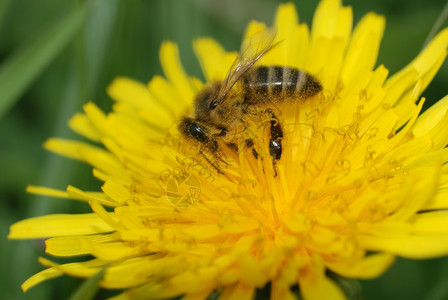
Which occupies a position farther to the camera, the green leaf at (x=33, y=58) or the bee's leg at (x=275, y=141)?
the green leaf at (x=33, y=58)

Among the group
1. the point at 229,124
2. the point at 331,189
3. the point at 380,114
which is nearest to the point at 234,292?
the point at 331,189

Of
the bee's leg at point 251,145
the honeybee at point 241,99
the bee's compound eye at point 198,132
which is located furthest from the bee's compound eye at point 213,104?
the bee's leg at point 251,145

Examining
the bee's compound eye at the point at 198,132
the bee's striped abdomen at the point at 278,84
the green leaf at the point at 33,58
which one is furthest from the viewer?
the green leaf at the point at 33,58

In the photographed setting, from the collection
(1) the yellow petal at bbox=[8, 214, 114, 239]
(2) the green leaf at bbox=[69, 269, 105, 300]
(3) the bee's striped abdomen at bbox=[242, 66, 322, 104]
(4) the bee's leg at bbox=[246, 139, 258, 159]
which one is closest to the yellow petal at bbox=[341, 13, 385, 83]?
(3) the bee's striped abdomen at bbox=[242, 66, 322, 104]

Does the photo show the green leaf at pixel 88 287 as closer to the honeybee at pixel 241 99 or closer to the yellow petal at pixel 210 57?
the honeybee at pixel 241 99

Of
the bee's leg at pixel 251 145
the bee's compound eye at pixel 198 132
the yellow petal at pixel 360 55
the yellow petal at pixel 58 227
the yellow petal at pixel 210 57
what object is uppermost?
the yellow petal at pixel 210 57

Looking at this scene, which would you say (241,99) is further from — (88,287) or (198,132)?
(88,287)

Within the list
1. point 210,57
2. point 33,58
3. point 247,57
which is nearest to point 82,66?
point 33,58
